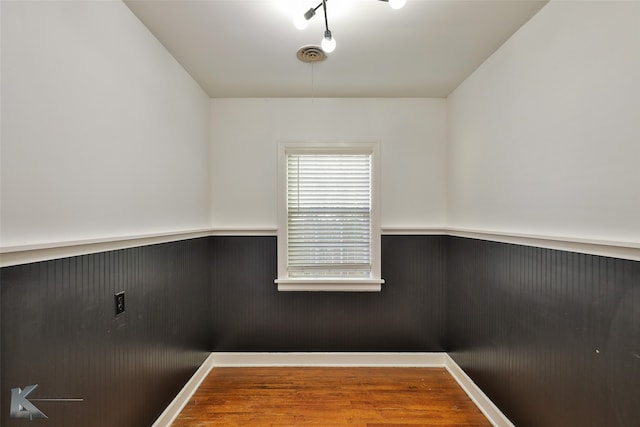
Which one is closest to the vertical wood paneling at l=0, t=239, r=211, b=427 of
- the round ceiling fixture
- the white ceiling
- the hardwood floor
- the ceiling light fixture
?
the hardwood floor

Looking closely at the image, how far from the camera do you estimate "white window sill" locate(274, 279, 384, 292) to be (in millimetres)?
2631

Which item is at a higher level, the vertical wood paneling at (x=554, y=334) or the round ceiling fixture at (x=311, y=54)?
the round ceiling fixture at (x=311, y=54)

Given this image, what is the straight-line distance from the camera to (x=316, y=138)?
2701mm

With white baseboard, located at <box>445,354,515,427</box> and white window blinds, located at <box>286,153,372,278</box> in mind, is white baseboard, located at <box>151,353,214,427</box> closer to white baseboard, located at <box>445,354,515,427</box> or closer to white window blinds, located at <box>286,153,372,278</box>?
white window blinds, located at <box>286,153,372,278</box>

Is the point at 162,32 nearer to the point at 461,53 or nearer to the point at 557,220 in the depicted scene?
the point at 461,53

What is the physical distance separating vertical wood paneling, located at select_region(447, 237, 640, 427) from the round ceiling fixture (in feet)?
5.67

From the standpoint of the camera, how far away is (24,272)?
1.03m

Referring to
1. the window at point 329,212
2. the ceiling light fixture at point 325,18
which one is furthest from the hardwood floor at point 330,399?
the ceiling light fixture at point 325,18

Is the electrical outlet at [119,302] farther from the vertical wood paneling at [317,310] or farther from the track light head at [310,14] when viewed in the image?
the track light head at [310,14]

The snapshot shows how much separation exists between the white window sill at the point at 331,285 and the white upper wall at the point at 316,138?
0.55 m

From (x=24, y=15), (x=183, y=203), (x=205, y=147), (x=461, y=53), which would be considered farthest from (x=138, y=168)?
(x=461, y=53)

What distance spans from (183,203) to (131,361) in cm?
105

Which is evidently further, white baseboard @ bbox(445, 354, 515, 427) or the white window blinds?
the white window blinds

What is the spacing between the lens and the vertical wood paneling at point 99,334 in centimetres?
102
